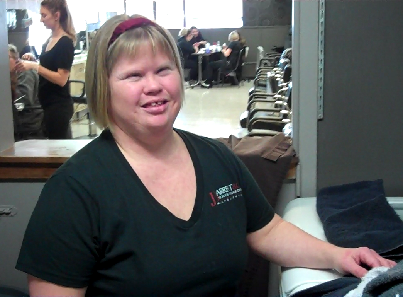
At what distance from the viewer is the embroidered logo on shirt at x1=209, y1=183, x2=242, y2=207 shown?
1.05 metres

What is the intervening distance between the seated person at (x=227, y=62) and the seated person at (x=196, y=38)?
0.57 meters

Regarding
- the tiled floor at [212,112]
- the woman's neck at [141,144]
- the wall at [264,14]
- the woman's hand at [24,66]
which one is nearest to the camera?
the woman's neck at [141,144]

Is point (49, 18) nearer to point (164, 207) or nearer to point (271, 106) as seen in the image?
point (271, 106)

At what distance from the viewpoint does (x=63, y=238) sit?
0.91 m

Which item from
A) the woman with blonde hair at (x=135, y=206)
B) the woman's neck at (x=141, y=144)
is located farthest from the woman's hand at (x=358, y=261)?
the woman's neck at (x=141, y=144)

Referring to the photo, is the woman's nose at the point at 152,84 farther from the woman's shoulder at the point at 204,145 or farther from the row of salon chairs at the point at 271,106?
the row of salon chairs at the point at 271,106

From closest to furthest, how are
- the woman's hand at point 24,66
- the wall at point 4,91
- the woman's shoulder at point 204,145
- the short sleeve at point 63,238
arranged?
the short sleeve at point 63,238, the woman's shoulder at point 204,145, the wall at point 4,91, the woman's hand at point 24,66

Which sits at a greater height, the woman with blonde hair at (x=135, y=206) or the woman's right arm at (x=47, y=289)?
the woman with blonde hair at (x=135, y=206)

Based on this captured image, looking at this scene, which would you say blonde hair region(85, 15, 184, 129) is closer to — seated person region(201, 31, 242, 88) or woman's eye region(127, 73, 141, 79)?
woman's eye region(127, 73, 141, 79)

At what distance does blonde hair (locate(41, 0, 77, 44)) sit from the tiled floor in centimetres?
130

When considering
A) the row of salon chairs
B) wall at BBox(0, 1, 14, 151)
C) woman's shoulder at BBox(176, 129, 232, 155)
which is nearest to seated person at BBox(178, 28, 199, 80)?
the row of salon chairs

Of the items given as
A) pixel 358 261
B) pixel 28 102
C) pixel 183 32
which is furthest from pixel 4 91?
pixel 183 32

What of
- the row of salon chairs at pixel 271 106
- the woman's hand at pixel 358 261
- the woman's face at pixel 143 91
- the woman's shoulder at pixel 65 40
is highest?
the woman's shoulder at pixel 65 40

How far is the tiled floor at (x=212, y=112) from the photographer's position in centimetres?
482
